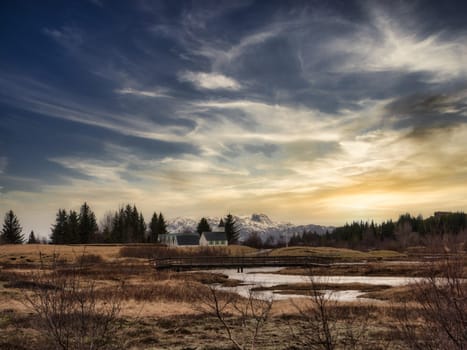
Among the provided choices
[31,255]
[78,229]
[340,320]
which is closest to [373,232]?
[78,229]

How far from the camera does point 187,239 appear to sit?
396ft

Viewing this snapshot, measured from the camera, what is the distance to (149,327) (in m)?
17.4

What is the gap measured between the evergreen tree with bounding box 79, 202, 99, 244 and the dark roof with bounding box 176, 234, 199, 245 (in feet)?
77.9

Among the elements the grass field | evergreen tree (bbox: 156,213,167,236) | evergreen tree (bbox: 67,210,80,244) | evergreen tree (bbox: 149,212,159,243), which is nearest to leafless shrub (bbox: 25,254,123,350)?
the grass field

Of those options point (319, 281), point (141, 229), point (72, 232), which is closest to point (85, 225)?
point (72, 232)

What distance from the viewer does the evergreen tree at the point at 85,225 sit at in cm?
11256

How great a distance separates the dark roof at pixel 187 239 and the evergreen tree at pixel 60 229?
98.6ft

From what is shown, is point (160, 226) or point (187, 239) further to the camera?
point (160, 226)

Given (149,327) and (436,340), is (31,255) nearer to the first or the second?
(149,327)

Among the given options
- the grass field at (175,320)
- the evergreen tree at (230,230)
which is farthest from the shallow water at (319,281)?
the evergreen tree at (230,230)

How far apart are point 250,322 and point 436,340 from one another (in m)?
12.7

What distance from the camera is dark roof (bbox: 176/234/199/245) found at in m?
118

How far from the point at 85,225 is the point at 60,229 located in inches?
289

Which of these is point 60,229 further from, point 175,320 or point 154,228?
point 175,320
